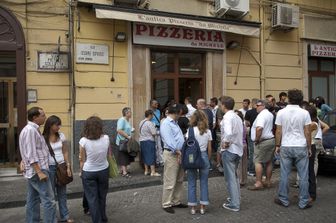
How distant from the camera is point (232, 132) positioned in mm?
6719

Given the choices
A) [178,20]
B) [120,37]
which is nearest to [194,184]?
[120,37]

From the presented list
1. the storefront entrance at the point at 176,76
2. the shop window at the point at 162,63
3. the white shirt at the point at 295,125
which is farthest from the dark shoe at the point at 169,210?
the shop window at the point at 162,63

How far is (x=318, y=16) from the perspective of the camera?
1398 centimetres

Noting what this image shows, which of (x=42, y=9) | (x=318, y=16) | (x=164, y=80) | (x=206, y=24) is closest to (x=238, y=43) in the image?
(x=206, y=24)

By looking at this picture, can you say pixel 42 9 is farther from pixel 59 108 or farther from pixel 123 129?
pixel 123 129

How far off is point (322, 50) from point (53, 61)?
8.96 metres

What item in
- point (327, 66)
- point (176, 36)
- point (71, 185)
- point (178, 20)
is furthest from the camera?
point (327, 66)

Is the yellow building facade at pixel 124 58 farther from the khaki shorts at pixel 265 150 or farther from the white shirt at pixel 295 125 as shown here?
the white shirt at pixel 295 125

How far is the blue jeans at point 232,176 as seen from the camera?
6.71 m

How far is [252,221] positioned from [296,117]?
1.87 m

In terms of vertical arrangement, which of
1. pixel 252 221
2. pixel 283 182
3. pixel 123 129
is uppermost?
pixel 123 129

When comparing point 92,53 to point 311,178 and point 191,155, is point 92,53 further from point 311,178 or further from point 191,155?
point 311,178

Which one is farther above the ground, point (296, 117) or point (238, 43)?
point (238, 43)

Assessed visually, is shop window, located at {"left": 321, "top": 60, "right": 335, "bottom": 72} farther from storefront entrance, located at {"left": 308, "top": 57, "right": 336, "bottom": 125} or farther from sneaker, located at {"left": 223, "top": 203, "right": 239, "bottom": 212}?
sneaker, located at {"left": 223, "top": 203, "right": 239, "bottom": 212}
